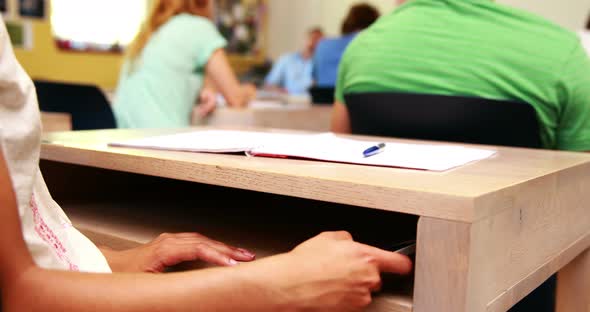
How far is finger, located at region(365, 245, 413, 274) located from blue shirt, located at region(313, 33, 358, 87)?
10.5 ft

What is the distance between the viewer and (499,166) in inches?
31.3

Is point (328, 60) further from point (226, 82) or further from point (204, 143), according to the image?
point (204, 143)

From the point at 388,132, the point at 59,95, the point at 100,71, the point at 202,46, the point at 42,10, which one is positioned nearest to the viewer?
the point at 388,132

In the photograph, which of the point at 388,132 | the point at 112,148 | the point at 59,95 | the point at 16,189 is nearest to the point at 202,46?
the point at 59,95

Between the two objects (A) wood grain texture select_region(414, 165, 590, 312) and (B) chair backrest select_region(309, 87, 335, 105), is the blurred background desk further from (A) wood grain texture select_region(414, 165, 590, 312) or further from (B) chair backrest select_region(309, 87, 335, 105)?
(A) wood grain texture select_region(414, 165, 590, 312)

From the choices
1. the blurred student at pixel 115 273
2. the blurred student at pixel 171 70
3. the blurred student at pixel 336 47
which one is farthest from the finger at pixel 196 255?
the blurred student at pixel 336 47

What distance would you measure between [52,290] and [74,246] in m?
0.15

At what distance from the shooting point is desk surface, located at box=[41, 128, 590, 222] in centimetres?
59

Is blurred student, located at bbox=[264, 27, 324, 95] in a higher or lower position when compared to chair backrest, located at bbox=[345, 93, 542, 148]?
lower

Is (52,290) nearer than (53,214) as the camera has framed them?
Yes

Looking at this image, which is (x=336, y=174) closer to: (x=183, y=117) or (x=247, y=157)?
(x=247, y=157)

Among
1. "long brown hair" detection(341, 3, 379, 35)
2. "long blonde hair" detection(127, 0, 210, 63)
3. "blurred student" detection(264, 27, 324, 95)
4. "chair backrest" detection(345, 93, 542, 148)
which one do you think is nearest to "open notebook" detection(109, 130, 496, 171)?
"chair backrest" detection(345, 93, 542, 148)

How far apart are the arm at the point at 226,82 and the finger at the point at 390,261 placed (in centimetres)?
178

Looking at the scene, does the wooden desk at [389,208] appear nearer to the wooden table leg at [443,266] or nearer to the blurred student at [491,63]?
the wooden table leg at [443,266]
